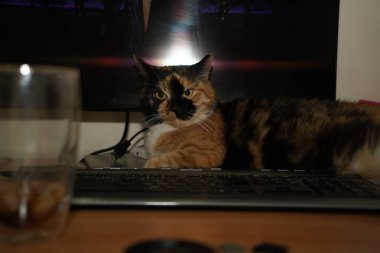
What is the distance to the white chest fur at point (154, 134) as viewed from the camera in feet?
3.72

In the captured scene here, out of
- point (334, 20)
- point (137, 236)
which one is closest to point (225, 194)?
point (137, 236)

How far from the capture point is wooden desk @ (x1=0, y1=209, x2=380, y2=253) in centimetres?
45

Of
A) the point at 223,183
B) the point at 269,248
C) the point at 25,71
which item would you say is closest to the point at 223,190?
the point at 223,183

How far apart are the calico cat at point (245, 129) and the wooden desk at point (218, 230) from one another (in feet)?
1.25

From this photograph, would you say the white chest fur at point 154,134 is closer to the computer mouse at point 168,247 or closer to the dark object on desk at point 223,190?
the dark object on desk at point 223,190

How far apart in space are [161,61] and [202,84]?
125mm

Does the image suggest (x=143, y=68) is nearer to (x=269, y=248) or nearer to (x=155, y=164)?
(x=155, y=164)

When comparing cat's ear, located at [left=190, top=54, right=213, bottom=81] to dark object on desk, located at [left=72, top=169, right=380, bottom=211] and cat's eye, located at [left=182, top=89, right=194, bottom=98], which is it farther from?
dark object on desk, located at [left=72, top=169, right=380, bottom=211]

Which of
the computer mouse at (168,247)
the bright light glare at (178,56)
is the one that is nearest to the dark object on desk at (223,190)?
the computer mouse at (168,247)

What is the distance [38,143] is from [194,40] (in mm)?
643

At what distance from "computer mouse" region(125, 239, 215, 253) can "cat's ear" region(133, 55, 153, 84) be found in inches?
26.6

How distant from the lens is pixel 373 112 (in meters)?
0.98

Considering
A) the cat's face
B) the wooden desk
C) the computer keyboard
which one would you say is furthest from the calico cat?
the wooden desk

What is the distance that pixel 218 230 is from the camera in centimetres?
50
